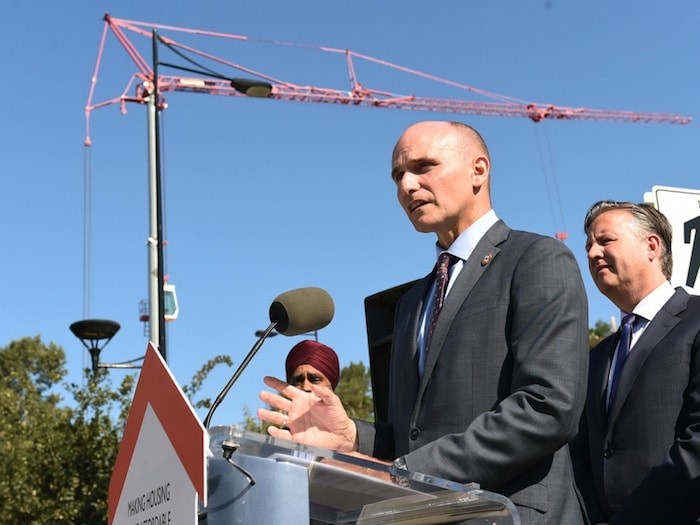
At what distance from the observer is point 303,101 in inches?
2327

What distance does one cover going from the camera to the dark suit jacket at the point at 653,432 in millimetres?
3277

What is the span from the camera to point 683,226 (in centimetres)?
539

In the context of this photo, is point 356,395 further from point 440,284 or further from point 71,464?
point 440,284

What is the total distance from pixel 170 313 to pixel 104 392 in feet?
5.68

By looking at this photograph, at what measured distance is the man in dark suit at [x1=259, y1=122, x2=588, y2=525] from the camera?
8.78 feet

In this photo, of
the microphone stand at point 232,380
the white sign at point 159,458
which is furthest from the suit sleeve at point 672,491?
the white sign at point 159,458

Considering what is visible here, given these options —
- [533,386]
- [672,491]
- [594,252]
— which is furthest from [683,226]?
[533,386]

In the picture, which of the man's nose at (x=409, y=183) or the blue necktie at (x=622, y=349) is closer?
the man's nose at (x=409, y=183)

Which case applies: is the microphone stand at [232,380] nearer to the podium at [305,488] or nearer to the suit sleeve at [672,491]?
the podium at [305,488]

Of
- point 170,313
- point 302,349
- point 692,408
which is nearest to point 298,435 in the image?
point 692,408

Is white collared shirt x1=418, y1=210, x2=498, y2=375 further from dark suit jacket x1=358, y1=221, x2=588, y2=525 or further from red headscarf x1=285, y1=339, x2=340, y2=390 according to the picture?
red headscarf x1=285, y1=339, x2=340, y2=390

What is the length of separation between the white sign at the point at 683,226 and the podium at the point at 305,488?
126 inches

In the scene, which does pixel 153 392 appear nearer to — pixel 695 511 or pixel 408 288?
pixel 408 288

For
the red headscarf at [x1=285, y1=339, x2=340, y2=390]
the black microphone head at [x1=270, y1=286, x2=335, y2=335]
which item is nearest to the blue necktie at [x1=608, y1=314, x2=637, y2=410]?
Answer: the black microphone head at [x1=270, y1=286, x2=335, y2=335]
